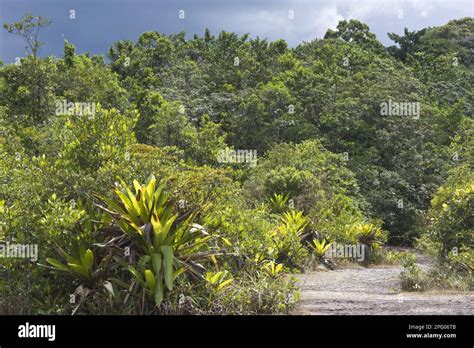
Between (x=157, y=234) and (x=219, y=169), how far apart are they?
2.26 m

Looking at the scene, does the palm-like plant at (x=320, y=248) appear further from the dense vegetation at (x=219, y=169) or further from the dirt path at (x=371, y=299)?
the dirt path at (x=371, y=299)

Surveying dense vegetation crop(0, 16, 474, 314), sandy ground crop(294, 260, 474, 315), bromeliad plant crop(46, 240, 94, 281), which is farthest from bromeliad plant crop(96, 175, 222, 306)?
sandy ground crop(294, 260, 474, 315)

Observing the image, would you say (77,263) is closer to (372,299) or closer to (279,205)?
(372,299)

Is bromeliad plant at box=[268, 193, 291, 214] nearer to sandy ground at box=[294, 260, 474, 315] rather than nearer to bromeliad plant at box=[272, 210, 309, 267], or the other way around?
bromeliad plant at box=[272, 210, 309, 267]

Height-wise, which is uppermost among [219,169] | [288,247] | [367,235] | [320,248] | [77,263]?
[219,169]

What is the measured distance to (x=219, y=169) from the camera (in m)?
9.00

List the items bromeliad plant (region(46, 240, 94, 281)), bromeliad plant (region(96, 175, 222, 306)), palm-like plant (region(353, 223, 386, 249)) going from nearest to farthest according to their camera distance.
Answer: bromeliad plant (region(96, 175, 222, 306)) → bromeliad plant (region(46, 240, 94, 281)) → palm-like plant (region(353, 223, 386, 249))

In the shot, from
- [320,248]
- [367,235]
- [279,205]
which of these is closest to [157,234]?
[320,248]

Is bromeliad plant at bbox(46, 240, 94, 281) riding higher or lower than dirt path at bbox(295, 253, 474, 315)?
higher

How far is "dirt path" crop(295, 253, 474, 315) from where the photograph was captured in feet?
25.1

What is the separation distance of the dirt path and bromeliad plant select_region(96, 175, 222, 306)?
5.43 feet

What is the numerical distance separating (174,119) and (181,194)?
1531 cm
